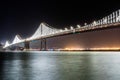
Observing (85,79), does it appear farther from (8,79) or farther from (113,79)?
(8,79)

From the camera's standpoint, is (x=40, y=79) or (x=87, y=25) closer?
(x=40, y=79)

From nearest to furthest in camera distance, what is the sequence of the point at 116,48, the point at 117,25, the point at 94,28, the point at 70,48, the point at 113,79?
the point at 113,79, the point at 117,25, the point at 94,28, the point at 116,48, the point at 70,48

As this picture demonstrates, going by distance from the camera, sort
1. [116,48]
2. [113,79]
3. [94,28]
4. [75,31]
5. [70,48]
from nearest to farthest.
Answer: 1. [113,79]
2. [94,28]
3. [75,31]
4. [116,48]
5. [70,48]

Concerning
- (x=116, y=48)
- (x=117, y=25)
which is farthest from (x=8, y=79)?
(x=116, y=48)

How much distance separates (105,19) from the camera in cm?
5372

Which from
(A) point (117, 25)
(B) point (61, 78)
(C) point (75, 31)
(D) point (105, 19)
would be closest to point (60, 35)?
(C) point (75, 31)

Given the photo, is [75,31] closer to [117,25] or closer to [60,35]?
[60,35]

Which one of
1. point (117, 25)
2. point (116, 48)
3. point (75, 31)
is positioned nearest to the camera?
point (117, 25)

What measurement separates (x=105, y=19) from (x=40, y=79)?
41257 millimetres

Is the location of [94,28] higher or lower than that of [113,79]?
higher

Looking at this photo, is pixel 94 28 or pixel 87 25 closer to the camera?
pixel 94 28

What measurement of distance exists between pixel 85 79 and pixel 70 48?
233 feet

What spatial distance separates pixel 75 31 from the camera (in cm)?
5841

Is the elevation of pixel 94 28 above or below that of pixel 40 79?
above
